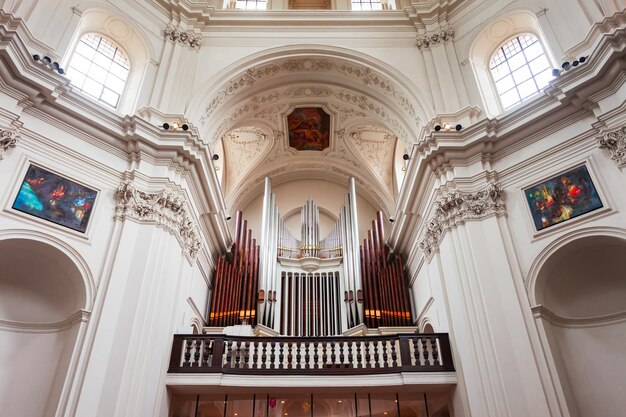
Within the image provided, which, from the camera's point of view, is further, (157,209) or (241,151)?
(241,151)

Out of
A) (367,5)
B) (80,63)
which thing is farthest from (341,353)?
(367,5)

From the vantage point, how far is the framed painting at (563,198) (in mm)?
8102

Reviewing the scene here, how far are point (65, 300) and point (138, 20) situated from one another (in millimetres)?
7794

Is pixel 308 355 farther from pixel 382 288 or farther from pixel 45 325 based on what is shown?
pixel 45 325

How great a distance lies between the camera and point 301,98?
14250mm

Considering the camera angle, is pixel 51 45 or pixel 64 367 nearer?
pixel 64 367

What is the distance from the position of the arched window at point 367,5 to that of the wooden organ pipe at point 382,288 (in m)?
7.76

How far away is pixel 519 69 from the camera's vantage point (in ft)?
35.4

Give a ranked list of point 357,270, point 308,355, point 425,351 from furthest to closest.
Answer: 1. point 357,270
2. point 308,355
3. point 425,351

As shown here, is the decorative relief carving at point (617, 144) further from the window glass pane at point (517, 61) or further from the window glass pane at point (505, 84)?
the window glass pane at point (517, 61)

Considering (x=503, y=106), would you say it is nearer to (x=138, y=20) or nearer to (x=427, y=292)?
(x=427, y=292)

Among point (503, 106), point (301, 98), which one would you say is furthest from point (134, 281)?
point (503, 106)

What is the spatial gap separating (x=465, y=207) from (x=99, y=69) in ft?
31.5

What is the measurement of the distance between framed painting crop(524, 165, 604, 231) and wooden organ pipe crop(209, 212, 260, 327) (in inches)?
331
